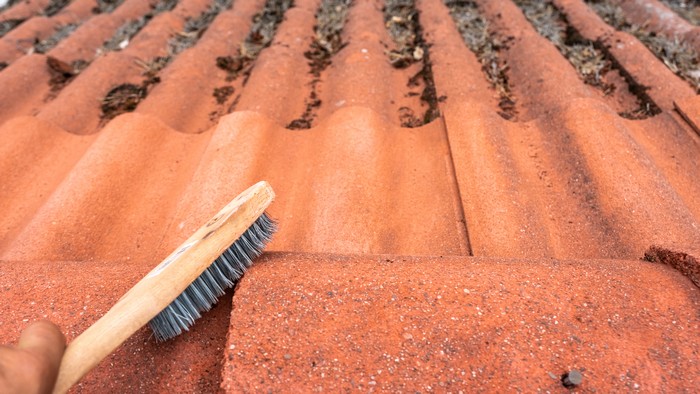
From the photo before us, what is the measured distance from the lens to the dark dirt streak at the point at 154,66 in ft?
Answer: 9.59

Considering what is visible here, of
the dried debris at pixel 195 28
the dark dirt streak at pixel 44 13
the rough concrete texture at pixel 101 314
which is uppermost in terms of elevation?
the rough concrete texture at pixel 101 314

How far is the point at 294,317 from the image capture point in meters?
1.16

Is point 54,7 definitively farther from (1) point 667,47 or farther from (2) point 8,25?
(1) point 667,47

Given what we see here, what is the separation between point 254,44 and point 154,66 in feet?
2.57

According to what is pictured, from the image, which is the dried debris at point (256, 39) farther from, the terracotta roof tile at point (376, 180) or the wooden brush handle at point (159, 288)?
the wooden brush handle at point (159, 288)

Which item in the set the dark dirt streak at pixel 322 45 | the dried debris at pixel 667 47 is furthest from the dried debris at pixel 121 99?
the dried debris at pixel 667 47

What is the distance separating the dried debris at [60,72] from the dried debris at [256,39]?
119 centimetres

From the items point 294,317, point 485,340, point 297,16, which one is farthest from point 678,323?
point 297,16

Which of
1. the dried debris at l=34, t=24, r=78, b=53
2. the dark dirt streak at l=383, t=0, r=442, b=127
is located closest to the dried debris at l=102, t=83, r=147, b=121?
the dried debris at l=34, t=24, r=78, b=53

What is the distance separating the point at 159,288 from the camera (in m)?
1.17

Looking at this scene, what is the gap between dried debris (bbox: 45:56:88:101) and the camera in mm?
3328

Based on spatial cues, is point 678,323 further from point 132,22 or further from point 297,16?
point 132,22

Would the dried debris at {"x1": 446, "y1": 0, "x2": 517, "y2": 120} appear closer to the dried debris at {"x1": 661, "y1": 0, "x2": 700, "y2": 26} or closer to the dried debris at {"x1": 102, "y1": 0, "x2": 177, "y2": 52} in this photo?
the dried debris at {"x1": 661, "y1": 0, "x2": 700, "y2": 26}

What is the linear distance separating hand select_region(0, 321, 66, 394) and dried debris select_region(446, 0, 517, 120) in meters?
2.34
